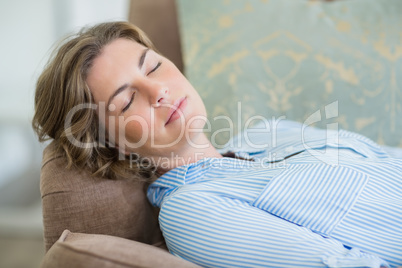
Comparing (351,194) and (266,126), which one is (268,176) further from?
(266,126)

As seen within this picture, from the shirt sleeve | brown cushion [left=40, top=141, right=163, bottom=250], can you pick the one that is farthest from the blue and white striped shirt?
brown cushion [left=40, top=141, right=163, bottom=250]

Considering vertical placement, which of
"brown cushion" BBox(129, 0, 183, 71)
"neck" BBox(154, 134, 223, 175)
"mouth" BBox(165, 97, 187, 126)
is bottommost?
"neck" BBox(154, 134, 223, 175)

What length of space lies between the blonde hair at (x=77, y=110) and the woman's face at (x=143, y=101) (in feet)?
0.10

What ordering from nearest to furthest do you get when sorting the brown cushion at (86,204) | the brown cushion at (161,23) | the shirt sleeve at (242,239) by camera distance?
1. the shirt sleeve at (242,239)
2. the brown cushion at (86,204)
3. the brown cushion at (161,23)

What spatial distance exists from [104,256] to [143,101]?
19.5 inches

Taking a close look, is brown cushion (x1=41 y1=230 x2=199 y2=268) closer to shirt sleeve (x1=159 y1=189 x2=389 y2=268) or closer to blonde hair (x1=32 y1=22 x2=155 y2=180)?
shirt sleeve (x1=159 y1=189 x2=389 y2=268)

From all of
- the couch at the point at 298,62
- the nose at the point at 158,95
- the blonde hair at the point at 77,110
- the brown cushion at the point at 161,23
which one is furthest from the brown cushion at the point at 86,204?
the brown cushion at the point at 161,23

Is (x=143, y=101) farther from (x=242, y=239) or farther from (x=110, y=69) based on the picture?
(x=242, y=239)

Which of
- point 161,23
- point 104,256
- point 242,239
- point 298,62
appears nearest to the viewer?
point 104,256

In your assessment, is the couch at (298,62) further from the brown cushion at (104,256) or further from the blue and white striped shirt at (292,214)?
the brown cushion at (104,256)

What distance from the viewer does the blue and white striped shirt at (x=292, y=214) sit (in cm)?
87

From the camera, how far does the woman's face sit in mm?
1123

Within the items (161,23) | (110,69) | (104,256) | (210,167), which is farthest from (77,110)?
(161,23)

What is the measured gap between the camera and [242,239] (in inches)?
35.0
